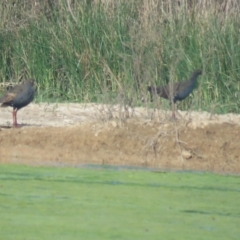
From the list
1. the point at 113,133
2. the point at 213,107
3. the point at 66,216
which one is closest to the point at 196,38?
the point at 213,107

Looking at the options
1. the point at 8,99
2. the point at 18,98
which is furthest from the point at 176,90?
the point at 8,99

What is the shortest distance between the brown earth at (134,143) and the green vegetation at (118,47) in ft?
5.64

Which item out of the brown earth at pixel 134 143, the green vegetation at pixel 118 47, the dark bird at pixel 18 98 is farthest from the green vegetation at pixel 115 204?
the green vegetation at pixel 118 47

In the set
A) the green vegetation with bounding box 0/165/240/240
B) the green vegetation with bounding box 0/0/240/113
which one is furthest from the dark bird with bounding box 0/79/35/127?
the green vegetation with bounding box 0/165/240/240

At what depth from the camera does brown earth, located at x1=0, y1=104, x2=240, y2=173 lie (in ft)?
40.9

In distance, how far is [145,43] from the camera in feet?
50.8

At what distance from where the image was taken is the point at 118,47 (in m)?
16.0

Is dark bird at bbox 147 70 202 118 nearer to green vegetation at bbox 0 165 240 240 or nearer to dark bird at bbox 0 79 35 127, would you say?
dark bird at bbox 0 79 35 127

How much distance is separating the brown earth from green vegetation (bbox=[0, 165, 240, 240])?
3.47 feet

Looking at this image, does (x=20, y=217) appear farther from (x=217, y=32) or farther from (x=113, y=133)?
(x=217, y=32)

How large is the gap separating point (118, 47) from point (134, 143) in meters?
3.61

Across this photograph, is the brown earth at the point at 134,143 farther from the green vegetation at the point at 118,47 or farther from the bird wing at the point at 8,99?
the green vegetation at the point at 118,47

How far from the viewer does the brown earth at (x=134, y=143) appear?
12.5 metres

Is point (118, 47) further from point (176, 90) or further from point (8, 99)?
point (8, 99)
